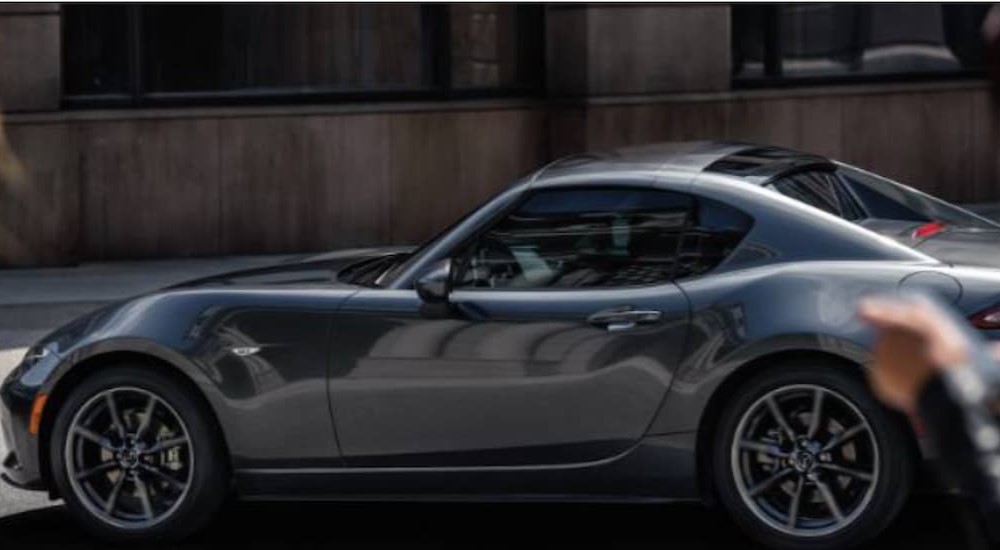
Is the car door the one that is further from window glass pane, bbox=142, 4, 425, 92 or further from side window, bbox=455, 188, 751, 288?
window glass pane, bbox=142, 4, 425, 92

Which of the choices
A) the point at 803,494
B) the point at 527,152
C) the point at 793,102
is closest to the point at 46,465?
the point at 803,494

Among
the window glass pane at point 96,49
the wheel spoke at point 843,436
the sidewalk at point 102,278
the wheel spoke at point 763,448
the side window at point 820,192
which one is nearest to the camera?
the wheel spoke at point 843,436

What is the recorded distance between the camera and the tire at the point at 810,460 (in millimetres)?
6555

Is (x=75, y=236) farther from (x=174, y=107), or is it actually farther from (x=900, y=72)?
(x=900, y=72)

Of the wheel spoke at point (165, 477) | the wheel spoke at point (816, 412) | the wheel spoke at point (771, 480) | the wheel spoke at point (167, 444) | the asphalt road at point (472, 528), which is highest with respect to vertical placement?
the wheel spoke at point (816, 412)

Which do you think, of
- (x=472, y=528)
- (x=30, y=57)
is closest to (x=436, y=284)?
(x=472, y=528)

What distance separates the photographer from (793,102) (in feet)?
53.5

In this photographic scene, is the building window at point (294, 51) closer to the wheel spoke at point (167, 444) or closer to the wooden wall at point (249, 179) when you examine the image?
the wooden wall at point (249, 179)

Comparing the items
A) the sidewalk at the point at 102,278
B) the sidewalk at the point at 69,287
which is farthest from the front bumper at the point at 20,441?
the sidewalk at the point at 102,278

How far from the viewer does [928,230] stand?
723 cm

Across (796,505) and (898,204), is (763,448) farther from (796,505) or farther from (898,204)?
(898,204)

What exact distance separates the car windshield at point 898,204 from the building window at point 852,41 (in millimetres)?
8781

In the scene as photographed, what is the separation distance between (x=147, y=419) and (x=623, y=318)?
1718mm

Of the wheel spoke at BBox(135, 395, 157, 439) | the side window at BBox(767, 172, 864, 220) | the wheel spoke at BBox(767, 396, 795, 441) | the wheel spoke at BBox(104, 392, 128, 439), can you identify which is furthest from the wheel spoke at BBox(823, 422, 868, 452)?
the wheel spoke at BBox(104, 392, 128, 439)
